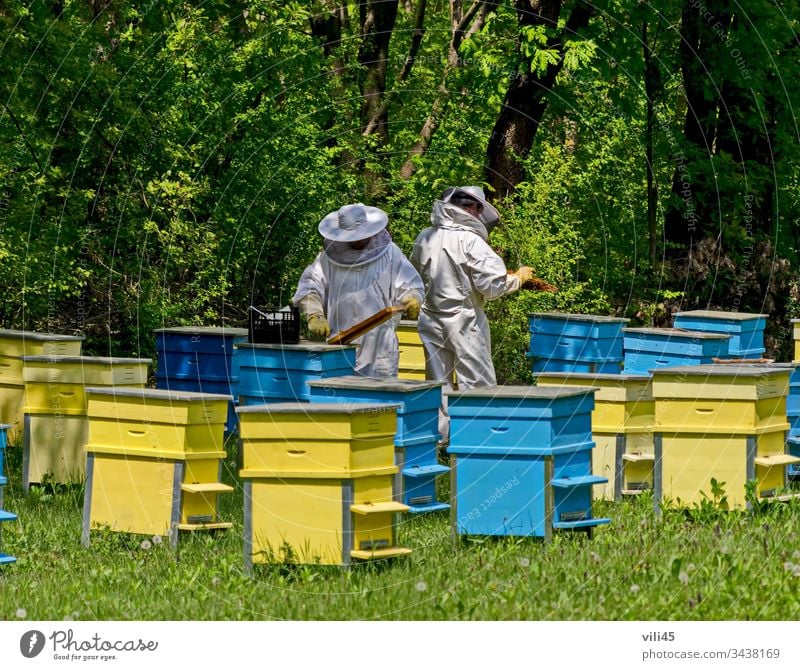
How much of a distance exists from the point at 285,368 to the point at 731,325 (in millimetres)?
3948

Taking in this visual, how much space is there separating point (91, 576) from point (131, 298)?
706 cm

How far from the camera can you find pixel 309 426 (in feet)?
22.1

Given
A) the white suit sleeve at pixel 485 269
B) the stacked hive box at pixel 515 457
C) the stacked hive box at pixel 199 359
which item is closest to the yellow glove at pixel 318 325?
the stacked hive box at pixel 199 359

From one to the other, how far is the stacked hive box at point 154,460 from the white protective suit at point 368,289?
9.75 feet

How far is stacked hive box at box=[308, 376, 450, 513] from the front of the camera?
8.17 meters

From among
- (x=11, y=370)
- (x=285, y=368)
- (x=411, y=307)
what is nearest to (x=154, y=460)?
(x=285, y=368)

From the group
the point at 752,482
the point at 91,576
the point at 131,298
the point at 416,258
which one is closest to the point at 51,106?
the point at 131,298

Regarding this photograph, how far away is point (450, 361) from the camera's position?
1139cm

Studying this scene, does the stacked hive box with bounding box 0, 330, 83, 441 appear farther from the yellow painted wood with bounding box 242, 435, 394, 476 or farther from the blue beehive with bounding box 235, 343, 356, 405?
the yellow painted wood with bounding box 242, 435, 394, 476

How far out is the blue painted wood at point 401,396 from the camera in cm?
816

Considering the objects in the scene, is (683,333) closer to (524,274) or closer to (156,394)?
(524,274)

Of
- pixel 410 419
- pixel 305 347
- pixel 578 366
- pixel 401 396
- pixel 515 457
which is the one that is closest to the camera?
pixel 515 457

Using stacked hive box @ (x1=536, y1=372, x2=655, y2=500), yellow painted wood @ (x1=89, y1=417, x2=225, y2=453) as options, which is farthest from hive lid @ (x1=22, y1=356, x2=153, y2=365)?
stacked hive box @ (x1=536, y1=372, x2=655, y2=500)
